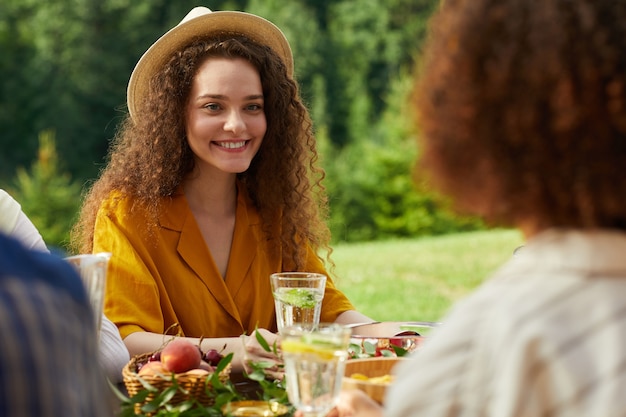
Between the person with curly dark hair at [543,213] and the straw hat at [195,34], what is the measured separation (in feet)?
5.90

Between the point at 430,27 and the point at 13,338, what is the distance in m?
0.68

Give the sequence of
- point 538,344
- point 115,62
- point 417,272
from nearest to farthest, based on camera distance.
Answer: point 538,344 < point 417,272 < point 115,62

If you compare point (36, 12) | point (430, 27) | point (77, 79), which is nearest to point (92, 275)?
point (430, 27)

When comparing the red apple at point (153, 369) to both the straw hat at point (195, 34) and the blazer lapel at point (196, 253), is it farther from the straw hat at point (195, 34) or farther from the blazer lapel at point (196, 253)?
the straw hat at point (195, 34)

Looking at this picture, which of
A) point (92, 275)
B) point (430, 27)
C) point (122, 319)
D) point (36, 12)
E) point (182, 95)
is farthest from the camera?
point (36, 12)

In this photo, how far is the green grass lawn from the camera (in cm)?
925

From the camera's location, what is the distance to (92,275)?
57.6 inches

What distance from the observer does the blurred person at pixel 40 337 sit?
0.74m

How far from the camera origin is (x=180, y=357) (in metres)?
1.69

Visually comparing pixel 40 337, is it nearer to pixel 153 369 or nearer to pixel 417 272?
pixel 153 369

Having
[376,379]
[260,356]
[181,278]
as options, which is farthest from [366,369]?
[181,278]

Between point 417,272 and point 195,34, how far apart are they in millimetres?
8879

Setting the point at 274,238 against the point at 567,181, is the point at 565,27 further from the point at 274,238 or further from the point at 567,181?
the point at 274,238

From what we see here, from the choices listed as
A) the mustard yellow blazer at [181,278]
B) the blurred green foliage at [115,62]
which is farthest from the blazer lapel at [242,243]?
the blurred green foliage at [115,62]
